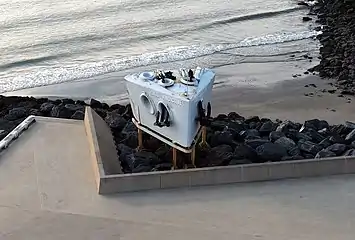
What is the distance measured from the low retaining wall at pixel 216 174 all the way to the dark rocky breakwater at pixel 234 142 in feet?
2.64

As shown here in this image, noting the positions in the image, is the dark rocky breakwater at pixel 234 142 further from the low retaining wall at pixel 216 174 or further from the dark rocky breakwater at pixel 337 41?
the dark rocky breakwater at pixel 337 41

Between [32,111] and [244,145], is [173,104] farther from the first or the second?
[32,111]

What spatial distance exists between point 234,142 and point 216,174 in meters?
1.83

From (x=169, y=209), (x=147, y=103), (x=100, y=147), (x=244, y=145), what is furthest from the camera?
(x=244, y=145)

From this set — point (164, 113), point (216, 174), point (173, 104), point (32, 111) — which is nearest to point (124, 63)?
point (32, 111)

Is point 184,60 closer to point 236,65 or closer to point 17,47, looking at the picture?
point 236,65

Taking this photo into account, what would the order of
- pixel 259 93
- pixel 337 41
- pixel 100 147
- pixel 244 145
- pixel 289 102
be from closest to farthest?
1. pixel 100 147
2. pixel 244 145
3. pixel 289 102
4. pixel 259 93
5. pixel 337 41

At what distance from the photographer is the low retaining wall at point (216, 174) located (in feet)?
19.6

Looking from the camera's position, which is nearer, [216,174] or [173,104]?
[216,174]

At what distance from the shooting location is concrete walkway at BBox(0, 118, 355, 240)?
17.5 ft

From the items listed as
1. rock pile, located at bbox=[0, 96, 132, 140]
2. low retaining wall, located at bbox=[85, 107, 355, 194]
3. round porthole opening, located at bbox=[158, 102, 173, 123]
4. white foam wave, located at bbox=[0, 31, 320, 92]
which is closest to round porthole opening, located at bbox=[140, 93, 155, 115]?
round porthole opening, located at bbox=[158, 102, 173, 123]

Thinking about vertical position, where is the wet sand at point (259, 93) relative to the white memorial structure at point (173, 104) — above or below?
below

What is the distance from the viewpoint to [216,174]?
6.07 meters

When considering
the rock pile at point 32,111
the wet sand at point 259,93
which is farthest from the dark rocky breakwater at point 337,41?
the rock pile at point 32,111
